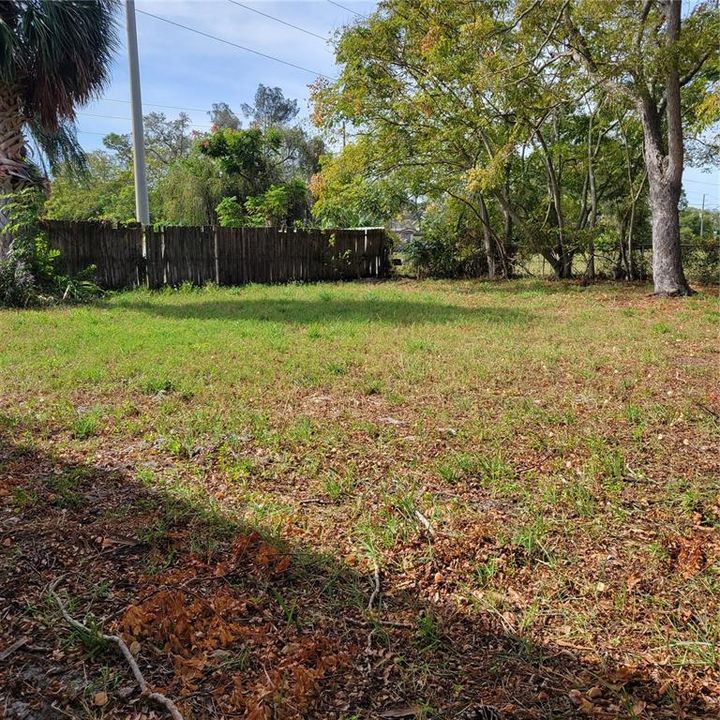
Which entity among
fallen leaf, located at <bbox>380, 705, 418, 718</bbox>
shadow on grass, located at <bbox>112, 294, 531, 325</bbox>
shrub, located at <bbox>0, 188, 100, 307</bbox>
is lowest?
fallen leaf, located at <bbox>380, 705, 418, 718</bbox>

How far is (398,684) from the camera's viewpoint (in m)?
1.54

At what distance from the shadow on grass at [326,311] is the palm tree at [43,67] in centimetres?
286

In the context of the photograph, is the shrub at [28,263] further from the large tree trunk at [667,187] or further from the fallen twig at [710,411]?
the large tree trunk at [667,187]

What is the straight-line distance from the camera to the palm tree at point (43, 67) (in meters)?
7.78

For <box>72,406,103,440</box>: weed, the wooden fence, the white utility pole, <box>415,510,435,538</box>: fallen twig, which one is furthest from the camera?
the white utility pole

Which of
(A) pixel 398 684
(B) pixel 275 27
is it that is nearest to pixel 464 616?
(A) pixel 398 684

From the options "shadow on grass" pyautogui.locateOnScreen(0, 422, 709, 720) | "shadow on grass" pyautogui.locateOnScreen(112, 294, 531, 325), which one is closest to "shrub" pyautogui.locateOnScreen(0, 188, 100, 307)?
"shadow on grass" pyautogui.locateOnScreen(112, 294, 531, 325)

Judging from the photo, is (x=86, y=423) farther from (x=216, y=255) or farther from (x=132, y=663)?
(x=216, y=255)

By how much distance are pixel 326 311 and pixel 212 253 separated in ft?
14.9

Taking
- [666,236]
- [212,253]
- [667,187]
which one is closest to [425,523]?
[666,236]

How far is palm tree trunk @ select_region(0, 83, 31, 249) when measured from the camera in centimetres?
830

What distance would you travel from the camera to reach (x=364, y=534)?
2314 mm

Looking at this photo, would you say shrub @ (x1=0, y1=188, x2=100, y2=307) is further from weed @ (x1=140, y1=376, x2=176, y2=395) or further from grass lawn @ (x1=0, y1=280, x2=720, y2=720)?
weed @ (x1=140, y1=376, x2=176, y2=395)

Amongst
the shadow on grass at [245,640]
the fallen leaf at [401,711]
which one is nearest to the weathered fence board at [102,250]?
the shadow on grass at [245,640]
